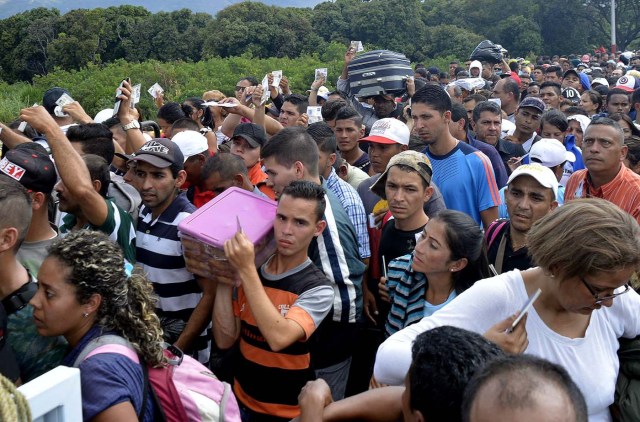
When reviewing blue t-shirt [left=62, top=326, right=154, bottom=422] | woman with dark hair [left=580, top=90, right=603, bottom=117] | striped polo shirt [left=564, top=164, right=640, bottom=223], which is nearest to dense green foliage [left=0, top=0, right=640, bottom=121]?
woman with dark hair [left=580, top=90, right=603, bottom=117]

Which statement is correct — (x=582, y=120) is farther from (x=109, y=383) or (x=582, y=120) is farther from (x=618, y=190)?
(x=109, y=383)

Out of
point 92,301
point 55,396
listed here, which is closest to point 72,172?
point 92,301

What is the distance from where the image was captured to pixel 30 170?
10.8 feet

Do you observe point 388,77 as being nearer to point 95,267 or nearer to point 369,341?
point 369,341

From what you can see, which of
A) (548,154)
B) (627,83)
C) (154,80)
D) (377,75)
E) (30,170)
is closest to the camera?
(30,170)

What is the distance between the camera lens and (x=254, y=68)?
1722cm

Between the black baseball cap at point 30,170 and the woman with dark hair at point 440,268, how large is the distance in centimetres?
191

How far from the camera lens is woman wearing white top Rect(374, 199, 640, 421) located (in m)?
2.22

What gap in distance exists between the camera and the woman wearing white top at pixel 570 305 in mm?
2221

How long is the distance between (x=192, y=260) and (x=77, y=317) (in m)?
0.83

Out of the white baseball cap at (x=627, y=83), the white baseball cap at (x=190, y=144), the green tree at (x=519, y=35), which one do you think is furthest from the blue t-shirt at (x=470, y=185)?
the green tree at (x=519, y=35)

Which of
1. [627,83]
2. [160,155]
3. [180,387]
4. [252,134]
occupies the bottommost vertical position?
[627,83]

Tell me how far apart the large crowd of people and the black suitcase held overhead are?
1.97 m

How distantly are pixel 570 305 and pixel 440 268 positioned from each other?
935 millimetres
